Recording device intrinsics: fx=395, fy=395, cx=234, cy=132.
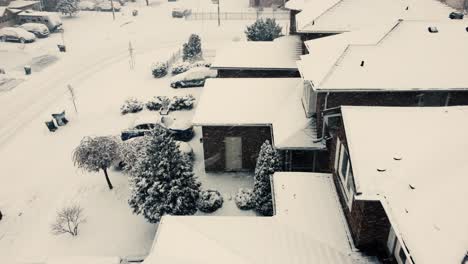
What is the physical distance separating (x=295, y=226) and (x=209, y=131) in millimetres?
8505

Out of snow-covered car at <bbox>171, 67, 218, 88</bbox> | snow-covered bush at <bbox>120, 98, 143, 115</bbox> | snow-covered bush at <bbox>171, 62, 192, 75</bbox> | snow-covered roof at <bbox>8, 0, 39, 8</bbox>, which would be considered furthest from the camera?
snow-covered roof at <bbox>8, 0, 39, 8</bbox>

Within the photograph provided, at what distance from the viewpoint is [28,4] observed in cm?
5622

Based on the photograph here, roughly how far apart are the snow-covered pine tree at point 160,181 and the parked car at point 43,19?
4126 cm

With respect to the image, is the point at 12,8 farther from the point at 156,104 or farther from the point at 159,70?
the point at 156,104

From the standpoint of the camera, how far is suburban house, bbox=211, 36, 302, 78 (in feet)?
89.5

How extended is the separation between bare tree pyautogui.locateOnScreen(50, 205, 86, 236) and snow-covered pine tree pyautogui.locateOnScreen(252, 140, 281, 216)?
8.21 meters

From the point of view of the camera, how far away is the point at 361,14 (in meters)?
24.2

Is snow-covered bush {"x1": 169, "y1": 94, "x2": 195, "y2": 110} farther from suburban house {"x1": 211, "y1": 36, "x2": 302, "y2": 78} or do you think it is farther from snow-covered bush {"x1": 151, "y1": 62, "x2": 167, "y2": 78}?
snow-covered bush {"x1": 151, "y1": 62, "x2": 167, "y2": 78}

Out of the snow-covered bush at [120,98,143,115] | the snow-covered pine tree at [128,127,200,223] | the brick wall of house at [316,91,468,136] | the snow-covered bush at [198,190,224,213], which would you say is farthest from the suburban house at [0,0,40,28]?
the brick wall of house at [316,91,468,136]

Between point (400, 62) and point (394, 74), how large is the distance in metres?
0.93

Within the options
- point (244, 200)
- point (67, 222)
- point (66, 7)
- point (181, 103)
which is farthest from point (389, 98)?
point (66, 7)

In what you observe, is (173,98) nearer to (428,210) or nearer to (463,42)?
(463,42)

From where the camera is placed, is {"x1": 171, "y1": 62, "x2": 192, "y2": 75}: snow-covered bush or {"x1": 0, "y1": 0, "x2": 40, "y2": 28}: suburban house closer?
{"x1": 171, "y1": 62, "x2": 192, "y2": 75}: snow-covered bush

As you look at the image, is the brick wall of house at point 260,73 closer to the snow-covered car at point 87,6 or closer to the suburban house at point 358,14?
the suburban house at point 358,14
